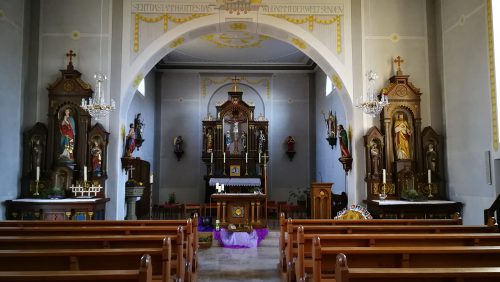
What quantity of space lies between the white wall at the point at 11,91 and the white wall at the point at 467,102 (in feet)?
31.4

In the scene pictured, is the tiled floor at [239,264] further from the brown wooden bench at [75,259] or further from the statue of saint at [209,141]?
the statue of saint at [209,141]

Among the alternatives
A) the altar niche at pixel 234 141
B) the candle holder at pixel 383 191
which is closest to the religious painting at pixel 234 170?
the altar niche at pixel 234 141

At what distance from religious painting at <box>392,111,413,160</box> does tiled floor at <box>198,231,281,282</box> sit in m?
3.59

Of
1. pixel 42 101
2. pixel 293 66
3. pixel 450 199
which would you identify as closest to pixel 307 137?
pixel 293 66

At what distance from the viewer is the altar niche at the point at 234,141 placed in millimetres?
15219

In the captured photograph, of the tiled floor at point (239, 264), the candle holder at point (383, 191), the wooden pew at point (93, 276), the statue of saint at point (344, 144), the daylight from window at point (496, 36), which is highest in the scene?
the daylight from window at point (496, 36)

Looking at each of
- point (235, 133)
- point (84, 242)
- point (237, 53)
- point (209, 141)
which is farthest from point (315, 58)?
point (84, 242)

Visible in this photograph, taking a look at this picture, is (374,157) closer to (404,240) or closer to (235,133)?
(404,240)

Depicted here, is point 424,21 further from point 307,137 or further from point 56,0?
point 56,0

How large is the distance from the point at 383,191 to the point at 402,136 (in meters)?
1.37

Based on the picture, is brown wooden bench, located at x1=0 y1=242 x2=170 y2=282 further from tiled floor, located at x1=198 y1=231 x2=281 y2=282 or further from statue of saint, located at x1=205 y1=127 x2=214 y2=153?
statue of saint, located at x1=205 y1=127 x2=214 y2=153

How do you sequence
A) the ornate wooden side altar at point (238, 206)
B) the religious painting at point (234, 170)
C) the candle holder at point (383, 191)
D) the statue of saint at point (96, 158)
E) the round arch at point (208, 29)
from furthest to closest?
1. the religious painting at point (234, 170)
2. the round arch at point (208, 29)
3. the ornate wooden side altar at point (238, 206)
4. the statue of saint at point (96, 158)
5. the candle holder at point (383, 191)

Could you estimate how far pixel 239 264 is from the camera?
6.76 metres

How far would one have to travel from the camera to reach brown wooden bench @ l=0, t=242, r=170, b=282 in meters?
3.23
